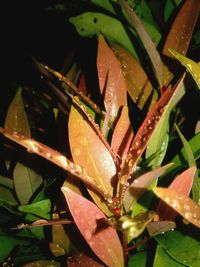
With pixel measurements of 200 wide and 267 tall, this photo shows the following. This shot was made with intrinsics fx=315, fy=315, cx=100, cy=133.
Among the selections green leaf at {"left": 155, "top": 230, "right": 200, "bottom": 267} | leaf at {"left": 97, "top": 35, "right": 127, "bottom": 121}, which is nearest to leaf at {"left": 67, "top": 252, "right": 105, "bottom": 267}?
green leaf at {"left": 155, "top": 230, "right": 200, "bottom": 267}

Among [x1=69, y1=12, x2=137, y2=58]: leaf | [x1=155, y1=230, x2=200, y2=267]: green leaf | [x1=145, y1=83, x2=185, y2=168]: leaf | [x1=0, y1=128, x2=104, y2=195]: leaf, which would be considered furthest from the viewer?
[x1=69, y1=12, x2=137, y2=58]: leaf

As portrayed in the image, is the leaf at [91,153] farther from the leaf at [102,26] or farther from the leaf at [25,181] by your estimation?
the leaf at [102,26]

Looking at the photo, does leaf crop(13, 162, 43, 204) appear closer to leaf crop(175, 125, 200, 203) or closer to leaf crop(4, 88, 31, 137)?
leaf crop(4, 88, 31, 137)

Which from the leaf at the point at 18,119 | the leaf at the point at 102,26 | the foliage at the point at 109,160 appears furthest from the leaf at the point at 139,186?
the leaf at the point at 102,26

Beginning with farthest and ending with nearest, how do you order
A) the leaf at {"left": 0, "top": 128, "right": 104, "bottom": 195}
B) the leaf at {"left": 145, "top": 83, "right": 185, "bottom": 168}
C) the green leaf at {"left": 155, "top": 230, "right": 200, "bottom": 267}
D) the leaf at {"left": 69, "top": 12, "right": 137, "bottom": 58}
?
the leaf at {"left": 69, "top": 12, "right": 137, "bottom": 58}
the leaf at {"left": 145, "top": 83, "right": 185, "bottom": 168}
the green leaf at {"left": 155, "top": 230, "right": 200, "bottom": 267}
the leaf at {"left": 0, "top": 128, "right": 104, "bottom": 195}

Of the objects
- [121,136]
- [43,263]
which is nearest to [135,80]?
[121,136]
